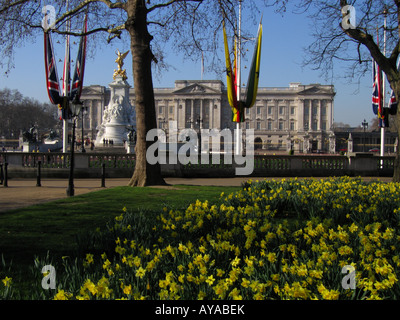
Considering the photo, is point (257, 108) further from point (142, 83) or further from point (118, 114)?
point (142, 83)

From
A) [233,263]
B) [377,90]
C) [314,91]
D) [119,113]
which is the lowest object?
[233,263]

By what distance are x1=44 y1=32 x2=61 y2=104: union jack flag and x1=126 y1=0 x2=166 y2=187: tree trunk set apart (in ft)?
34.5

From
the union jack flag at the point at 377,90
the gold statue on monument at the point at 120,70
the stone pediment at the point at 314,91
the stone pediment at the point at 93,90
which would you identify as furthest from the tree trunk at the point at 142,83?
the stone pediment at the point at 314,91

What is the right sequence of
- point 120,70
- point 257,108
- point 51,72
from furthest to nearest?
point 257,108 < point 120,70 < point 51,72

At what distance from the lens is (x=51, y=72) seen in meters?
23.4

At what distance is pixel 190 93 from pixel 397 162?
369 ft

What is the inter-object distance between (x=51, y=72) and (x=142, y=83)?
11.6 meters

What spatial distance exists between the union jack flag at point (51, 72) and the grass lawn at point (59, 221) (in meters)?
14.2

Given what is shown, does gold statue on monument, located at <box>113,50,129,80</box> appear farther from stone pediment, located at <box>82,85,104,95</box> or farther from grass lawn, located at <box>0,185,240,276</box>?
stone pediment, located at <box>82,85,104,95</box>

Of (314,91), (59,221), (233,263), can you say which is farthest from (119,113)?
(314,91)

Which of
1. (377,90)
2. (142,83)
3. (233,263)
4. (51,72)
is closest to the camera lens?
(233,263)

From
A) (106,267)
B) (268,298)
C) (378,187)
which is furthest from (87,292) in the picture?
(378,187)

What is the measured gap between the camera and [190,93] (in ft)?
411

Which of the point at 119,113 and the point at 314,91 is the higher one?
the point at 314,91
